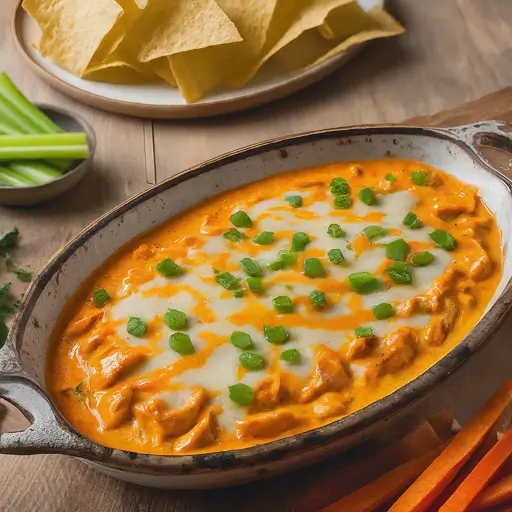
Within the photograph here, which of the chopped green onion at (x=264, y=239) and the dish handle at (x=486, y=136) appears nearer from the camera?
the chopped green onion at (x=264, y=239)

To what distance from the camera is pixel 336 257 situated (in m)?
2.14

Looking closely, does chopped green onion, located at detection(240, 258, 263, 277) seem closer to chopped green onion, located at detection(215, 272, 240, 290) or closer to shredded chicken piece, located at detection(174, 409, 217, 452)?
chopped green onion, located at detection(215, 272, 240, 290)

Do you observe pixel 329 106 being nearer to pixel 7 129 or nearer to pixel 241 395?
pixel 7 129

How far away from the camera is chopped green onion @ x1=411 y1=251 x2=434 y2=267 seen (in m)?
2.12

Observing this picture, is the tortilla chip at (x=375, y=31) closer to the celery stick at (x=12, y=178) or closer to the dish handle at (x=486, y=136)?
the dish handle at (x=486, y=136)

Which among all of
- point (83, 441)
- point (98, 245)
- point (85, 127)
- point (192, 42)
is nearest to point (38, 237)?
point (85, 127)

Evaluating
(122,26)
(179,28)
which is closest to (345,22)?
(179,28)

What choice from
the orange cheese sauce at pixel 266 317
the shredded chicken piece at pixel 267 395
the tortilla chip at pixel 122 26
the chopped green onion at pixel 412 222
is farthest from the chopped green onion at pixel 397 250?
the tortilla chip at pixel 122 26

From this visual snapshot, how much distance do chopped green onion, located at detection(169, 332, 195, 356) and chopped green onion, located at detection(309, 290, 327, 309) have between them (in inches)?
13.8

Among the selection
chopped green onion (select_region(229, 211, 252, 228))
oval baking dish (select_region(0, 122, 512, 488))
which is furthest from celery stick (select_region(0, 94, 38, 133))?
chopped green onion (select_region(229, 211, 252, 228))

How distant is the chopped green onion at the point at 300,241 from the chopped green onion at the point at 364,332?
353 millimetres

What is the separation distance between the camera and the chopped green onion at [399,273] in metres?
2.06

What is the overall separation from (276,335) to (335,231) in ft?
1.48

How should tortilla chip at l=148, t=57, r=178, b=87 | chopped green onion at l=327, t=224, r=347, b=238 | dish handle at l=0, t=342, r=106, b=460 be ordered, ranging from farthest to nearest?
tortilla chip at l=148, t=57, r=178, b=87 < chopped green onion at l=327, t=224, r=347, b=238 < dish handle at l=0, t=342, r=106, b=460
